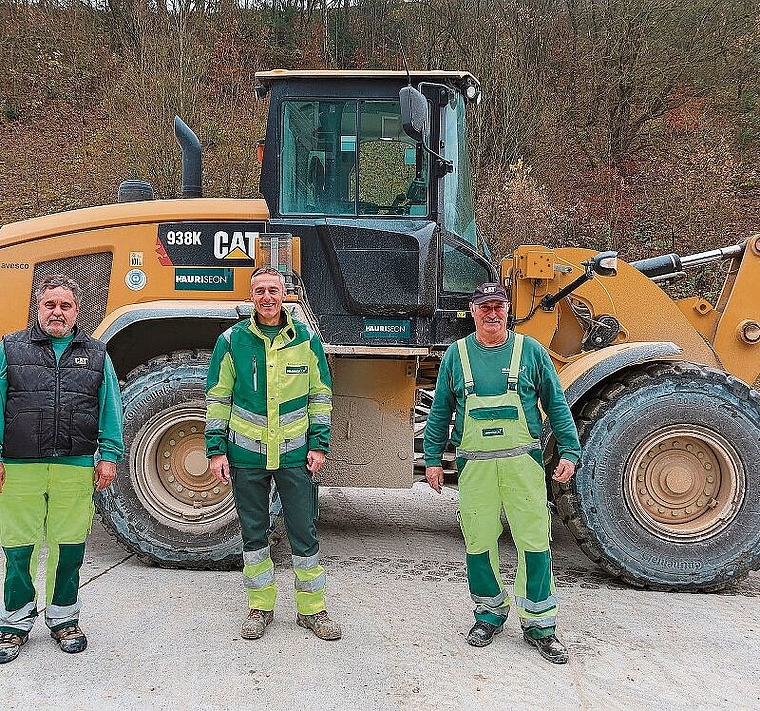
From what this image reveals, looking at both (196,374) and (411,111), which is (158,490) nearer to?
(196,374)

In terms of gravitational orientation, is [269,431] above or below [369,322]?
below

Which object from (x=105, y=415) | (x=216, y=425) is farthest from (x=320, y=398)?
(x=105, y=415)

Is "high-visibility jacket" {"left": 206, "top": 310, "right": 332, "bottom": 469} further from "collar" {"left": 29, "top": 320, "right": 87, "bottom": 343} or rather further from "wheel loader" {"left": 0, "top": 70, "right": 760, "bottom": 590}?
"wheel loader" {"left": 0, "top": 70, "right": 760, "bottom": 590}

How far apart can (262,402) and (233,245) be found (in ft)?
4.72

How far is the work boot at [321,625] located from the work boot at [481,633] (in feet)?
2.05

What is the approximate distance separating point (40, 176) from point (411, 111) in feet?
47.7

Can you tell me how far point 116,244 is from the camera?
491 centimetres

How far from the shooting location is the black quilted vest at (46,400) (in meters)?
3.57

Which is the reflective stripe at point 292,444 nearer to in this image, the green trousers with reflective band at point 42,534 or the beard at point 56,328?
the green trousers with reflective band at point 42,534

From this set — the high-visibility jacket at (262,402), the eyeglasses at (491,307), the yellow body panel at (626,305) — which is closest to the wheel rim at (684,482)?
the yellow body panel at (626,305)

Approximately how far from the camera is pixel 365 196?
4750mm

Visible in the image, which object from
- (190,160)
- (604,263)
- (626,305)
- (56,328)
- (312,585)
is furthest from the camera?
(190,160)

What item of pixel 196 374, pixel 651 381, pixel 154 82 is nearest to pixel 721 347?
pixel 651 381

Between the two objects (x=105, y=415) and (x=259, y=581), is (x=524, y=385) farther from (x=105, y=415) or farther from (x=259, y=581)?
(x=105, y=415)
